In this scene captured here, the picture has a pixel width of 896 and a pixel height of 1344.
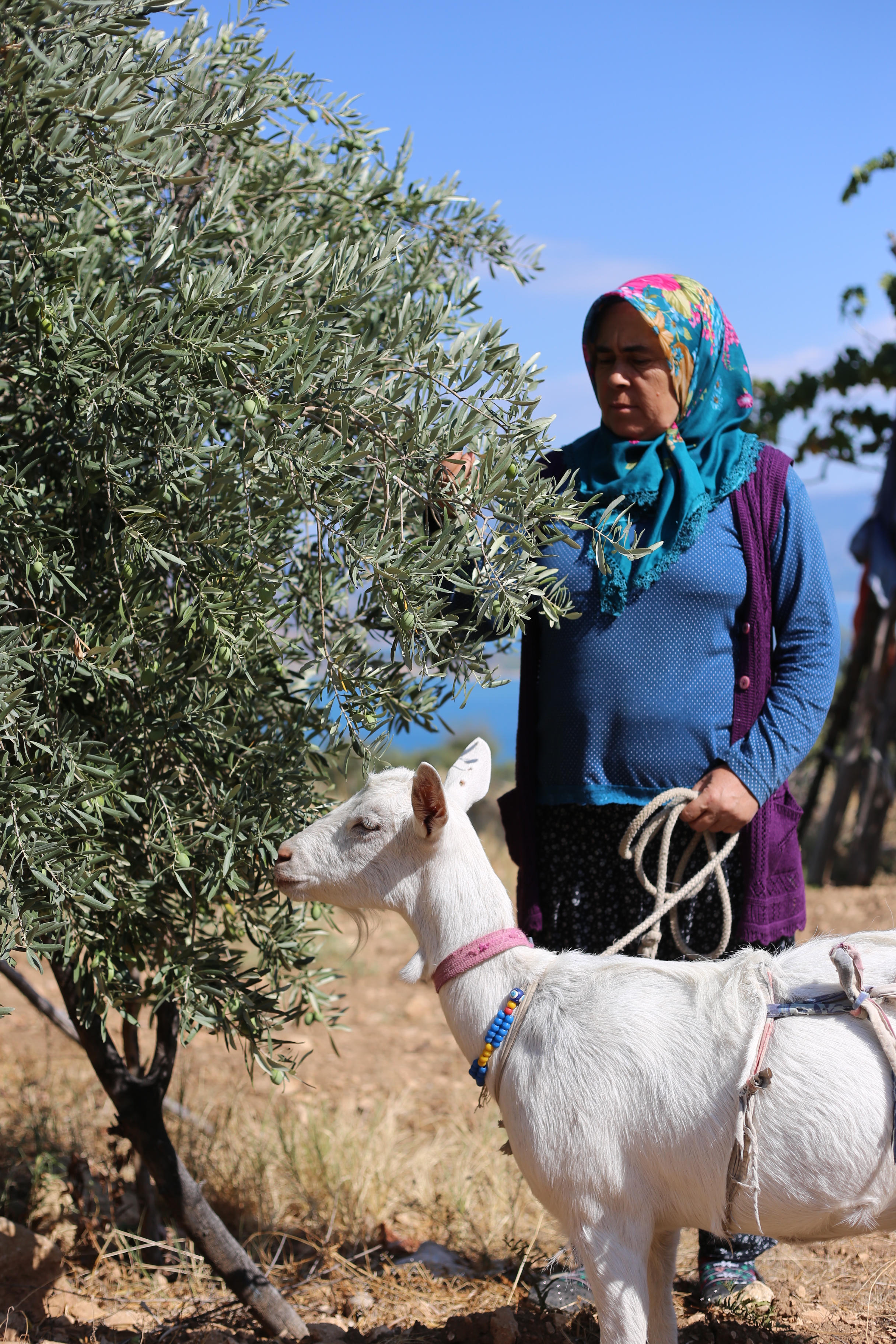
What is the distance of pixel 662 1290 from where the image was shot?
2.62m

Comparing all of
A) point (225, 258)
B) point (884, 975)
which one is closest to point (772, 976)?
point (884, 975)

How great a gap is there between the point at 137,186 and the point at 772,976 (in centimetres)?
208

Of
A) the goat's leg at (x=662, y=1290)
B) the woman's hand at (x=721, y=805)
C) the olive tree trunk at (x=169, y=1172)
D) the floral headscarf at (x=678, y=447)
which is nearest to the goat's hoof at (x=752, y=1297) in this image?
the goat's leg at (x=662, y=1290)

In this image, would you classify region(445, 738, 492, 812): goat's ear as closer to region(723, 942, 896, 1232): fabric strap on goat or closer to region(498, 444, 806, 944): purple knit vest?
region(498, 444, 806, 944): purple knit vest

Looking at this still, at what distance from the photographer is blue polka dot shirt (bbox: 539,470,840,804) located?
9.39 feet

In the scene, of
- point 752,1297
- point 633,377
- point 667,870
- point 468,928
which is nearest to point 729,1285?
point 752,1297

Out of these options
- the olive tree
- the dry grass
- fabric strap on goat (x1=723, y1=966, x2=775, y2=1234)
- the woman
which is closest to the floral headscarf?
the woman

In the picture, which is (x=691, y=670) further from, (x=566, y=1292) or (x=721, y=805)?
(x=566, y=1292)

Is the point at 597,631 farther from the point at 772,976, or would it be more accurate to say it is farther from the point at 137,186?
the point at 137,186

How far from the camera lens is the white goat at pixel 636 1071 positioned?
2.17 metres

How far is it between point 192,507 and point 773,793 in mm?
1603

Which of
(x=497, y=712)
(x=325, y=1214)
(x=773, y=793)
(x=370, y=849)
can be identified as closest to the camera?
(x=370, y=849)

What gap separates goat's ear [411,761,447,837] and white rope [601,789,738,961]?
58cm

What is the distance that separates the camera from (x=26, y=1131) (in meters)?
4.68
